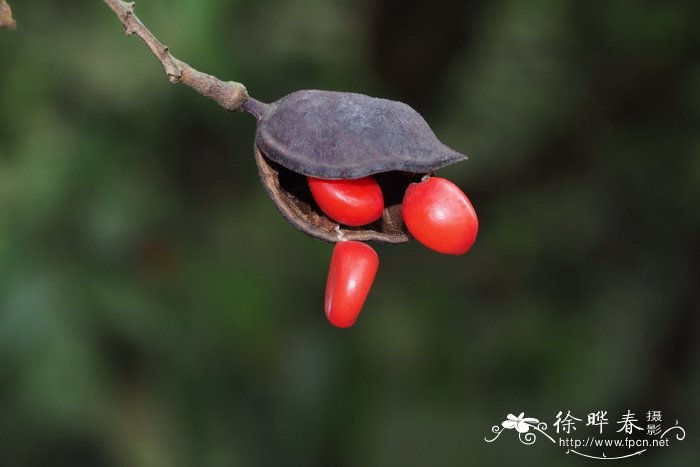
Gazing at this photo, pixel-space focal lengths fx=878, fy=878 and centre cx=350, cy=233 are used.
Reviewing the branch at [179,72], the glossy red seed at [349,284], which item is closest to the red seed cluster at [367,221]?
the glossy red seed at [349,284]

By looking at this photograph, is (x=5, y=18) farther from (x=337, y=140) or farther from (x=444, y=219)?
(x=444, y=219)

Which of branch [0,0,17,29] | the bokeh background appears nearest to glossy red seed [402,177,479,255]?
branch [0,0,17,29]

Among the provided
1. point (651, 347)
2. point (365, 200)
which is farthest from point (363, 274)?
point (651, 347)

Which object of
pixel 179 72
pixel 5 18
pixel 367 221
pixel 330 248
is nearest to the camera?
pixel 5 18

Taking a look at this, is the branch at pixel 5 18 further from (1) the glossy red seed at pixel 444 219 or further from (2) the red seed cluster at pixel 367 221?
(1) the glossy red seed at pixel 444 219

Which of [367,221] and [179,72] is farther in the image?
[367,221]

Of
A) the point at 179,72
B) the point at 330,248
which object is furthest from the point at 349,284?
the point at 330,248
